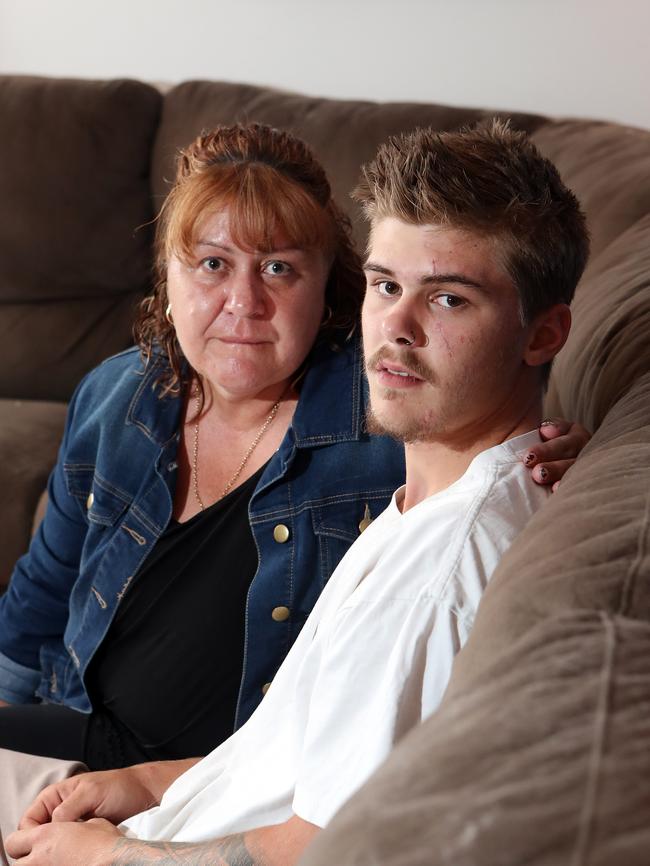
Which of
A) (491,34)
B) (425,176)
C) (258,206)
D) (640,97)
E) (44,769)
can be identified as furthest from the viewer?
(491,34)

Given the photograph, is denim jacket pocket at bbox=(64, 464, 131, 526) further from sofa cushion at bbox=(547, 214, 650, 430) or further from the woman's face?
sofa cushion at bbox=(547, 214, 650, 430)

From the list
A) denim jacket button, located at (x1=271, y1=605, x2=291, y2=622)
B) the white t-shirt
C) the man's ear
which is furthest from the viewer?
denim jacket button, located at (x1=271, y1=605, x2=291, y2=622)

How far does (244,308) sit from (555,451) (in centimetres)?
61

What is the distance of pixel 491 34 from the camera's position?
2629mm

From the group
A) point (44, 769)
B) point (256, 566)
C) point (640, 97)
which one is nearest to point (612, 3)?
point (640, 97)

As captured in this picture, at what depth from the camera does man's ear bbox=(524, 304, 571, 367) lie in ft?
3.67

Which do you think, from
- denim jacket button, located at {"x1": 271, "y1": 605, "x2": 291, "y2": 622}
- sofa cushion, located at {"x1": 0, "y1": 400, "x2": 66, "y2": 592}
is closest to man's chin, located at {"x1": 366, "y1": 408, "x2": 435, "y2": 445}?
denim jacket button, located at {"x1": 271, "y1": 605, "x2": 291, "y2": 622}

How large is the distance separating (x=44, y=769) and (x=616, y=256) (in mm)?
971

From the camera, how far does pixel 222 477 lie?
5.40 ft

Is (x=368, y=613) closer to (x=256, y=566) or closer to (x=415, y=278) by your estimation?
(x=415, y=278)

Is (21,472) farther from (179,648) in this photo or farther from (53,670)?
(179,648)

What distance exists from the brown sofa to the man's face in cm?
12

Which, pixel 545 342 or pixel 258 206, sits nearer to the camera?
pixel 545 342

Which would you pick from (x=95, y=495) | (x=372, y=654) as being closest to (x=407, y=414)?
(x=372, y=654)
